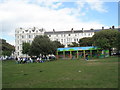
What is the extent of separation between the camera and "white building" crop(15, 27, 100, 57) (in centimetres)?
10562

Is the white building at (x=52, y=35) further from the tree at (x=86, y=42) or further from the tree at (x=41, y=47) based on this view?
the tree at (x=41, y=47)

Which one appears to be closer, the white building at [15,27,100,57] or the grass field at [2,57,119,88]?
the grass field at [2,57,119,88]

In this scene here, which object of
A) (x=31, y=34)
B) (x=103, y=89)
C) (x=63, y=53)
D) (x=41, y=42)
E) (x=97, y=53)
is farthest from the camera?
(x=31, y=34)

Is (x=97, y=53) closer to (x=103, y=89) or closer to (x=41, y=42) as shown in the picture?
(x=41, y=42)

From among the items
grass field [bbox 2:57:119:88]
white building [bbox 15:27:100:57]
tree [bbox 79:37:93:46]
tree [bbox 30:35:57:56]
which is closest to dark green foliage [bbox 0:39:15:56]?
white building [bbox 15:27:100:57]

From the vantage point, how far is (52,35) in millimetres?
113750

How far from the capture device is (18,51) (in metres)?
106

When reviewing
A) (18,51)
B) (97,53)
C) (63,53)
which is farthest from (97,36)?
(18,51)

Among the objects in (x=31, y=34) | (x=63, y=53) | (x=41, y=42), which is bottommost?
Result: (x=63, y=53)

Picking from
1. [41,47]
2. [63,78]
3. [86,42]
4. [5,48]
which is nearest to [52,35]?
[86,42]

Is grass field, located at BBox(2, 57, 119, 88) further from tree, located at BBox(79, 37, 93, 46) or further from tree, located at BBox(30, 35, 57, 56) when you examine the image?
tree, located at BBox(79, 37, 93, 46)

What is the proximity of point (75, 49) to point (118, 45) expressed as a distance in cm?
3348

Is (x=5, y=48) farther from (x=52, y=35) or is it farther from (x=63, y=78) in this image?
(x=63, y=78)

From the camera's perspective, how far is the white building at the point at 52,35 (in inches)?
4158
